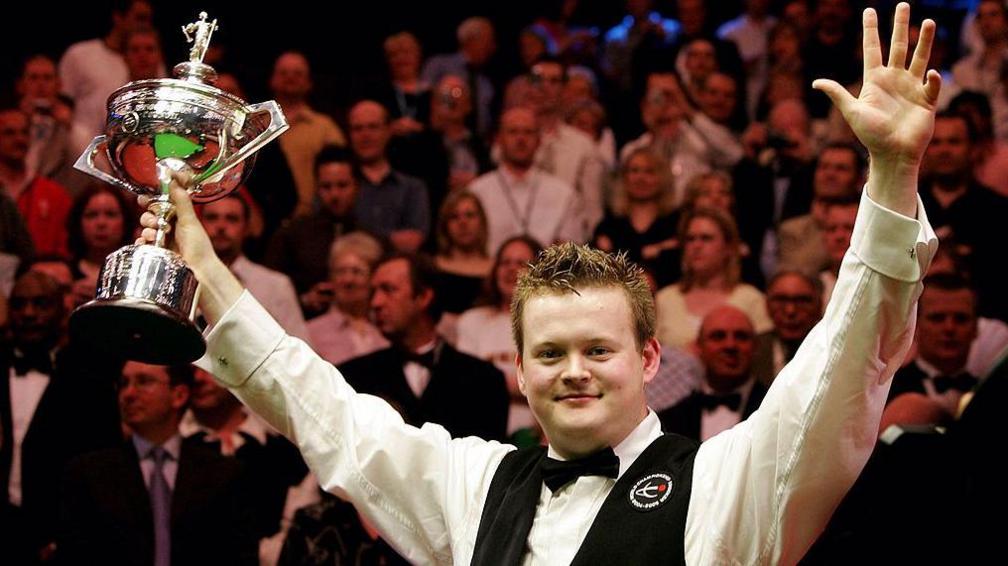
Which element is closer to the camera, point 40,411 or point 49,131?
point 40,411

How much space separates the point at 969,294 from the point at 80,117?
4927 millimetres

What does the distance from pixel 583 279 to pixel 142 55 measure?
5.92 m

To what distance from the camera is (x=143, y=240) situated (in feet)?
9.25

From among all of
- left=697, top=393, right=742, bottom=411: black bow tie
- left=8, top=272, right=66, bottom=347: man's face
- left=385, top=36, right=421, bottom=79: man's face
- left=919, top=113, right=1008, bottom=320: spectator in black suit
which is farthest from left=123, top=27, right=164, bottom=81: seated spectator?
left=919, top=113, right=1008, bottom=320: spectator in black suit

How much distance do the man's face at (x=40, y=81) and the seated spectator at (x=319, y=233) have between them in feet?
4.78

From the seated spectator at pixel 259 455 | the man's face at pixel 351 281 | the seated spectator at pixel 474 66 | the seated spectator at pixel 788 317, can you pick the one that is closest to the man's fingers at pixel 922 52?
the seated spectator at pixel 259 455

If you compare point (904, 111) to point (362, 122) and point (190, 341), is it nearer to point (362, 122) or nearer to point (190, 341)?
point (190, 341)

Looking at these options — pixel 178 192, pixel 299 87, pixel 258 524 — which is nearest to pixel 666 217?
pixel 299 87

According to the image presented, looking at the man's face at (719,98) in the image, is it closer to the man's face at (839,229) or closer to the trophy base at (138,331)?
the man's face at (839,229)

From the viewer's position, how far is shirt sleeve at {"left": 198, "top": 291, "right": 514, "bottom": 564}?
9.24ft

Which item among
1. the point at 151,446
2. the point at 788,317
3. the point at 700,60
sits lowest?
the point at 151,446

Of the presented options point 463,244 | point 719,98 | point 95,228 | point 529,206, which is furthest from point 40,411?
point 719,98

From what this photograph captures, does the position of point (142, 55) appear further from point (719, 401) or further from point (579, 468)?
point (579, 468)

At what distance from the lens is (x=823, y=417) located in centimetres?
235
